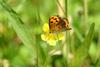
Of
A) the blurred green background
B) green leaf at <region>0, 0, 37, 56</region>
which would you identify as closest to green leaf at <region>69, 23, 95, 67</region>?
the blurred green background

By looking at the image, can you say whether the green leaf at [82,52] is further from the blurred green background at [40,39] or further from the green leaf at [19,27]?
the green leaf at [19,27]

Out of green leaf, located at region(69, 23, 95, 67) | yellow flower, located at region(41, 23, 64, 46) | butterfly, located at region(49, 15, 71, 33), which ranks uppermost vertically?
butterfly, located at region(49, 15, 71, 33)

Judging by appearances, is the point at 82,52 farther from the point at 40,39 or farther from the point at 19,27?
the point at 40,39

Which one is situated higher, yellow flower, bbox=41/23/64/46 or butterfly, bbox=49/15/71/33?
butterfly, bbox=49/15/71/33

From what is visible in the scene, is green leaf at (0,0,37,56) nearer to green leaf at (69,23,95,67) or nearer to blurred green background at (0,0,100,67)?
blurred green background at (0,0,100,67)

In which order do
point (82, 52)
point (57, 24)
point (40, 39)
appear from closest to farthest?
point (57, 24) < point (82, 52) < point (40, 39)

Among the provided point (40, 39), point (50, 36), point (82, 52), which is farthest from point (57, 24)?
point (40, 39)
